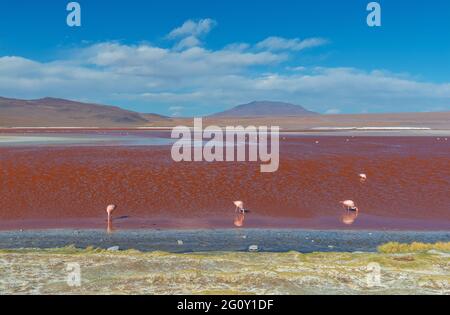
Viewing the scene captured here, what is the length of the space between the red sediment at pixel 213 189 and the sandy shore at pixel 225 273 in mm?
6427

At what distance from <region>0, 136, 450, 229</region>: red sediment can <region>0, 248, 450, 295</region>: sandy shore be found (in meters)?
6.43

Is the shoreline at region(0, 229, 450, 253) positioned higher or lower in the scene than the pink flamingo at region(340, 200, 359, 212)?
lower

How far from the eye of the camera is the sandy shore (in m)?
10.8

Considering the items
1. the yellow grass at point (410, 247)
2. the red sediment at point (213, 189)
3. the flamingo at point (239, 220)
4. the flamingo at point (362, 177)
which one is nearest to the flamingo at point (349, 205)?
the red sediment at point (213, 189)

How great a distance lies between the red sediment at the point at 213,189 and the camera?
21.8 m

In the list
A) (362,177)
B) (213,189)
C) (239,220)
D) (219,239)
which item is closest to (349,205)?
(239,220)

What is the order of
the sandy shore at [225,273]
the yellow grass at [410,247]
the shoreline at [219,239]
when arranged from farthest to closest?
1. the shoreline at [219,239]
2. the yellow grass at [410,247]
3. the sandy shore at [225,273]

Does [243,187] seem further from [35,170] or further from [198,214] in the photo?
[35,170]

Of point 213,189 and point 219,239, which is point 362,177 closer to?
point 213,189

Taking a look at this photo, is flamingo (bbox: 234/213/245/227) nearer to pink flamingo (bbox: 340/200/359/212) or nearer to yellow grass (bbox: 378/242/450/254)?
pink flamingo (bbox: 340/200/359/212)

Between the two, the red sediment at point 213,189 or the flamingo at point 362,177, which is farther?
the flamingo at point 362,177

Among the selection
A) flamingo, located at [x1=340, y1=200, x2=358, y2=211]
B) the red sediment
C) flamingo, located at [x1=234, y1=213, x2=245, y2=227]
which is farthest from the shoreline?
flamingo, located at [x1=340, y1=200, x2=358, y2=211]

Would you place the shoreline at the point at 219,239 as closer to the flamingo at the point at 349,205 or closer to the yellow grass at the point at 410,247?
the yellow grass at the point at 410,247
